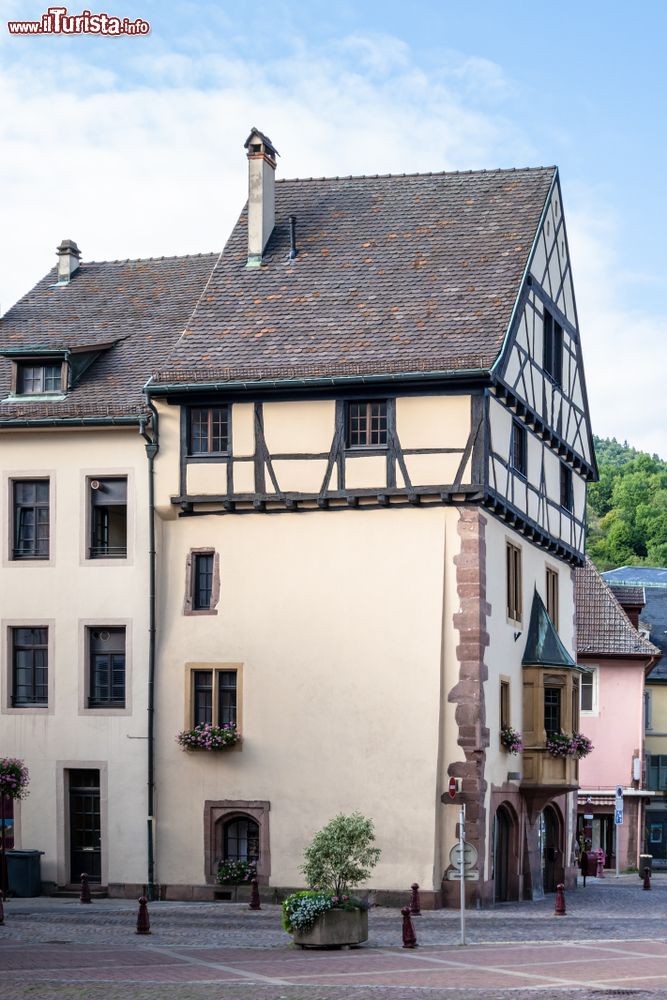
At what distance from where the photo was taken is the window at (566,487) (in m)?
42.5

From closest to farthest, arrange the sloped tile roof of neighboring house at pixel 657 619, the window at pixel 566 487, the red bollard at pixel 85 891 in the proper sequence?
the red bollard at pixel 85 891 < the window at pixel 566 487 < the sloped tile roof of neighboring house at pixel 657 619

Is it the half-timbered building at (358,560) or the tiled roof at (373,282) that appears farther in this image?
the tiled roof at (373,282)

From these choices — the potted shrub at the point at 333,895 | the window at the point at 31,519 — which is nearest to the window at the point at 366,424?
the window at the point at 31,519

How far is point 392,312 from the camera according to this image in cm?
3650

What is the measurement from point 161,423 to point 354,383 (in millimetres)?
4254

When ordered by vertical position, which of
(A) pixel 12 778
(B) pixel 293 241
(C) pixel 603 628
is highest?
(B) pixel 293 241

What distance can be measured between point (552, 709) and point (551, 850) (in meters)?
4.86

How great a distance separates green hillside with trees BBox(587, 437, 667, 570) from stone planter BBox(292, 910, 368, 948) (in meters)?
94.5

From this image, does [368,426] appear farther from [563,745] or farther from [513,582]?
[563,745]

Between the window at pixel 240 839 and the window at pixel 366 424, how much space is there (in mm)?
7685

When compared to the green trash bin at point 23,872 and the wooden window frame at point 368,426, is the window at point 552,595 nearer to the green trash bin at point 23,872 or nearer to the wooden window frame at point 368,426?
the wooden window frame at point 368,426

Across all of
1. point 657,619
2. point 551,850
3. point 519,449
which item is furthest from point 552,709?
point 657,619

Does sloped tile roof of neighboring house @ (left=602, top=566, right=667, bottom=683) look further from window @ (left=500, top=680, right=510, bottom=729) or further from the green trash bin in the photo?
the green trash bin

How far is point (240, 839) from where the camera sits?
1391 inches
